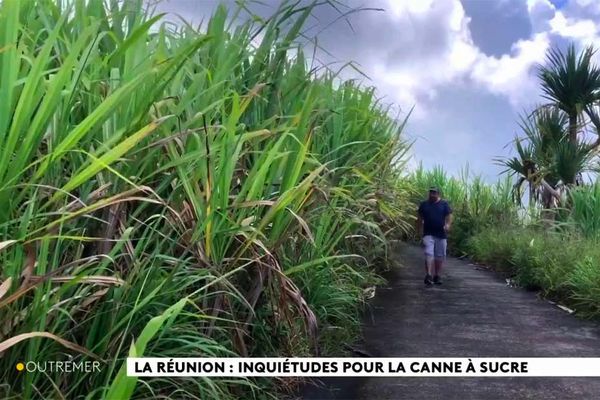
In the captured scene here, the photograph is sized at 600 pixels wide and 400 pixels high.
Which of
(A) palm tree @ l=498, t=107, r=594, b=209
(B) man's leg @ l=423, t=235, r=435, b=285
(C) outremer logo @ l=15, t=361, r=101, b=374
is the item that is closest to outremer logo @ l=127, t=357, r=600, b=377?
(C) outremer logo @ l=15, t=361, r=101, b=374

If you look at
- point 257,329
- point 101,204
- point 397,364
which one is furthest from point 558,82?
point 101,204

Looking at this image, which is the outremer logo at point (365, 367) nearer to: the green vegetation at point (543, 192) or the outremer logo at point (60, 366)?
the outremer logo at point (60, 366)

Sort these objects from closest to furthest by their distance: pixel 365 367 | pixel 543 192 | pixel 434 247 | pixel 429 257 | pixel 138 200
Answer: pixel 138 200, pixel 365 367, pixel 429 257, pixel 434 247, pixel 543 192

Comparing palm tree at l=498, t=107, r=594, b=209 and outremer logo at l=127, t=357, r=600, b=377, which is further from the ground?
palm tree at l=498, t=107, r=594, b=209

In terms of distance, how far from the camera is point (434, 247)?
10.3 meters

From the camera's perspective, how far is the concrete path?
4.38m

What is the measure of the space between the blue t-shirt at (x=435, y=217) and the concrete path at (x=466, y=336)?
0.78 metres

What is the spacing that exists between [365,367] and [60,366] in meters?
2.13

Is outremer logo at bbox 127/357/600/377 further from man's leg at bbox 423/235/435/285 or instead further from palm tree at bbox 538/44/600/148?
palm tree at bbox 538/44/600/148

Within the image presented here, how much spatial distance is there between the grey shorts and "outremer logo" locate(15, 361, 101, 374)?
824cm

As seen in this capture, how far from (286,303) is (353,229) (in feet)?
10.3

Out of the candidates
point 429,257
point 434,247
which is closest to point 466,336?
point 429,257

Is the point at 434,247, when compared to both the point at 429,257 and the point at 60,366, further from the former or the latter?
the point at 60,366

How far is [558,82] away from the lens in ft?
56.8
